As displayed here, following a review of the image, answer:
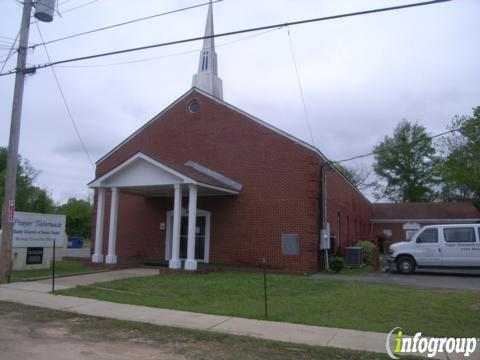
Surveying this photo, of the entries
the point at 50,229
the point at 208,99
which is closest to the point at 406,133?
the point at 208,99

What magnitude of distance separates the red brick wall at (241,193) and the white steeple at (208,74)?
658cm

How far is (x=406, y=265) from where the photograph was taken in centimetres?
1973

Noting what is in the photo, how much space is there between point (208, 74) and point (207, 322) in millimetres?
22671

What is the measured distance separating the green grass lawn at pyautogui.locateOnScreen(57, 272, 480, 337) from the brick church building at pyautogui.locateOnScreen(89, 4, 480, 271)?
3717mm

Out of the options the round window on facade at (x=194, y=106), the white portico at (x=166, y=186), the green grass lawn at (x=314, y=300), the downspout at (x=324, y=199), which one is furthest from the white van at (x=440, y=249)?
the round window on facade at (x=194, y=106)

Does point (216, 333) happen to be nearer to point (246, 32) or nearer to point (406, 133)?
point (246, 32)

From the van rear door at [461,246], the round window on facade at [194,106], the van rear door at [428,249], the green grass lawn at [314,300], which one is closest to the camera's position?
the green grass lawn at [314,300]

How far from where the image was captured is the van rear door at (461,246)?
1848 centimetres

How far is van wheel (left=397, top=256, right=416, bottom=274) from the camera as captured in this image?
19.7 metres

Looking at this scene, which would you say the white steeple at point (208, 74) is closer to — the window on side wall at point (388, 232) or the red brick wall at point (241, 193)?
the red brick wall at point (241, 193)

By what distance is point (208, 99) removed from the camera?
22469mm

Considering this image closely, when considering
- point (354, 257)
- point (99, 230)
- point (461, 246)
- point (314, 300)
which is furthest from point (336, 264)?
point (99, 230)

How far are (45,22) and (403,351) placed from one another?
14300 mm

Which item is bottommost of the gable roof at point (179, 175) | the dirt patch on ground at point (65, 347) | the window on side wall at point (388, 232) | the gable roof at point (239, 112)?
the dirt patch on ground at point (65, 347)
